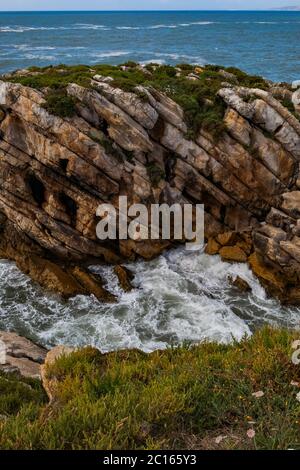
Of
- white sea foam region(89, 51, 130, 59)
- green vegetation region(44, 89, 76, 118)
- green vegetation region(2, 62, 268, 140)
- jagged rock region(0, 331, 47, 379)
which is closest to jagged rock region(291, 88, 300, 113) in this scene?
green vegetation region(2, 62, 268, 140)

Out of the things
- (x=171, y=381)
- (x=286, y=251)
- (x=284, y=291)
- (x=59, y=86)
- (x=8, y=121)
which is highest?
(x=59, y=86)

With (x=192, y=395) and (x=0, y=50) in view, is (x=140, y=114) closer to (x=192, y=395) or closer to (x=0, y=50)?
(x=192, y=395)

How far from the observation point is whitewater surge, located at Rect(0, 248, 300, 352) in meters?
18.5

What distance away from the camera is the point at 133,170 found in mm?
22656

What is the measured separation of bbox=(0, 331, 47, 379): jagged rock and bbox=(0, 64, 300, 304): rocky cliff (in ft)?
23.0

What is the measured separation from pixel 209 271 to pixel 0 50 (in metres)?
89.0

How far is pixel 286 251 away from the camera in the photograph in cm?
2105

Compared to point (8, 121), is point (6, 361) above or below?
below

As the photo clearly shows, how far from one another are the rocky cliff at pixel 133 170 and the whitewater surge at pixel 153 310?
0.74m

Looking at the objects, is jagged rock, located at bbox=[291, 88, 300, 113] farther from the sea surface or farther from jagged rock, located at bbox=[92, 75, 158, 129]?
the sea surface

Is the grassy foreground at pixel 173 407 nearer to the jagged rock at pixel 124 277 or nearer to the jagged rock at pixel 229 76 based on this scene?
the jagged rock at pixel 124 277

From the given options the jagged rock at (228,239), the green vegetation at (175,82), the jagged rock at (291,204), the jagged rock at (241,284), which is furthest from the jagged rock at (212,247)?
the green vegetation at (175,82)

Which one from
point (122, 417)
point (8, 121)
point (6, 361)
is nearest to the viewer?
point (122, 417)

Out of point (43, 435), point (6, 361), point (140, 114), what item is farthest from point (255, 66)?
point (43, 435)
